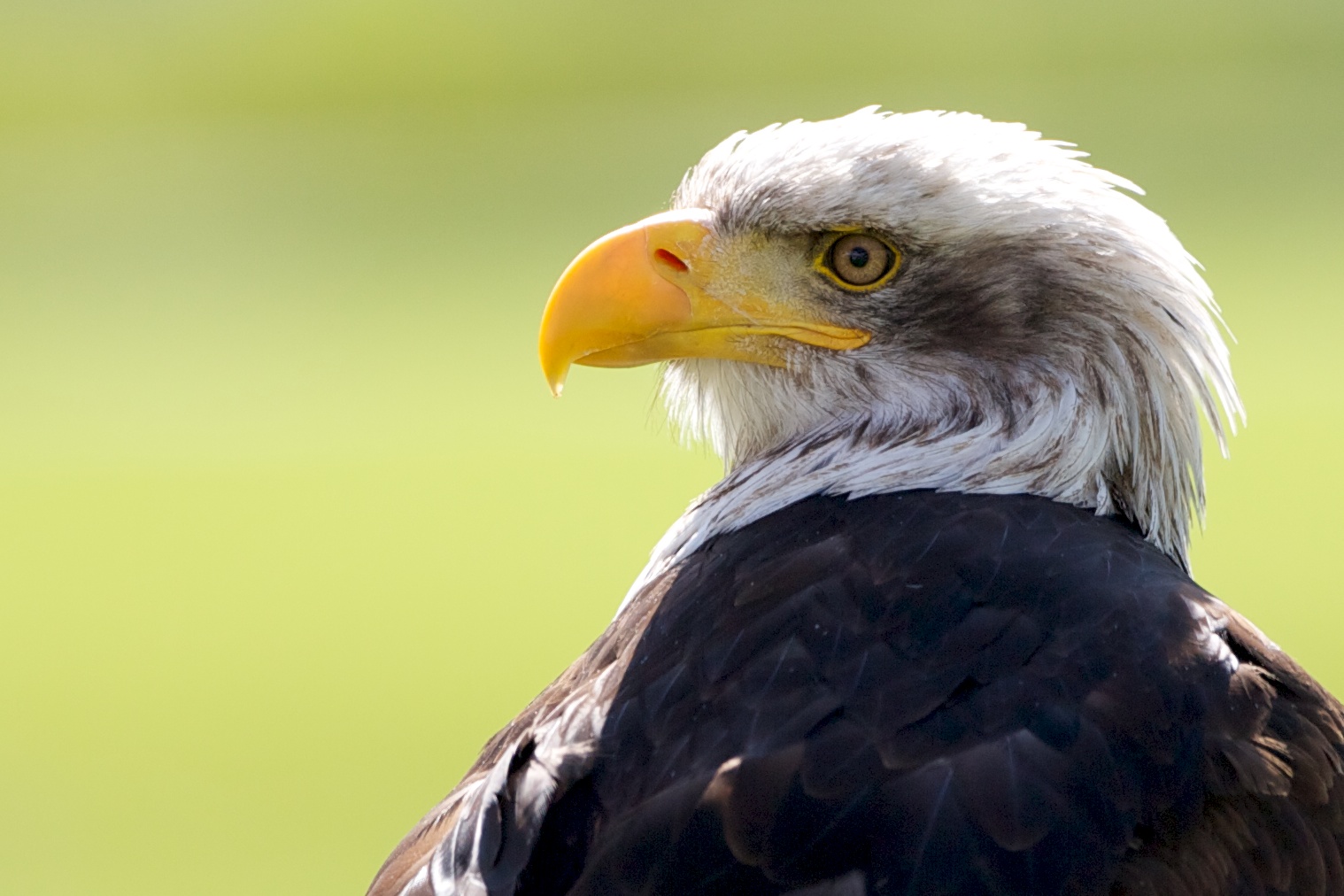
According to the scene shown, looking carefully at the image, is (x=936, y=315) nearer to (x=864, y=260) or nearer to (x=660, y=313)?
(x=864, y=260)

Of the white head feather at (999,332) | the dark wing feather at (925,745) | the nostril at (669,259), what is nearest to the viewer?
the dark wing feather at (925,745)

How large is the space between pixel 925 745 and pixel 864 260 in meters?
0.85

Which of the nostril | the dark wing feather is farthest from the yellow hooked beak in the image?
the dark wing feather

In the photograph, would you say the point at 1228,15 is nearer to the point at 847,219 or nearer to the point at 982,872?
the point at 847,219

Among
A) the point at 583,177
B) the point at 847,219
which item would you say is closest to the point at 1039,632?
the point at 847,219

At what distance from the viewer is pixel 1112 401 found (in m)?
2.30

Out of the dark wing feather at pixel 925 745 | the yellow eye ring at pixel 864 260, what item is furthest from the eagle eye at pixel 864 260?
the dark wing feather at pixel 925 745

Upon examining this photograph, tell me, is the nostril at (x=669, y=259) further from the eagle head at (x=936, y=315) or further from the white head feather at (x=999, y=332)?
the white head feather at (x=999, y=332)

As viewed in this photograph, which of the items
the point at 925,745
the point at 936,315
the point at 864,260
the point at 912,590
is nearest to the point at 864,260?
the point at 864,260

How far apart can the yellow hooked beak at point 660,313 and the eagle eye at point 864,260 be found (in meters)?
0.07

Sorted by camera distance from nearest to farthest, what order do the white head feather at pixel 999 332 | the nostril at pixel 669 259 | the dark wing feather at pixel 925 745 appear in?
the dark wing feather at pixel 925 745 < the white head feather at pixel 999 332 < the nostril at pixel 669 259

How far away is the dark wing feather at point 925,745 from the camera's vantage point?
1664 millimetres

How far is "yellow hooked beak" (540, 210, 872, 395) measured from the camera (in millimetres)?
2326

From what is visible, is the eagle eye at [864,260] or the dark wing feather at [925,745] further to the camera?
the eagle eye at [864,260]
